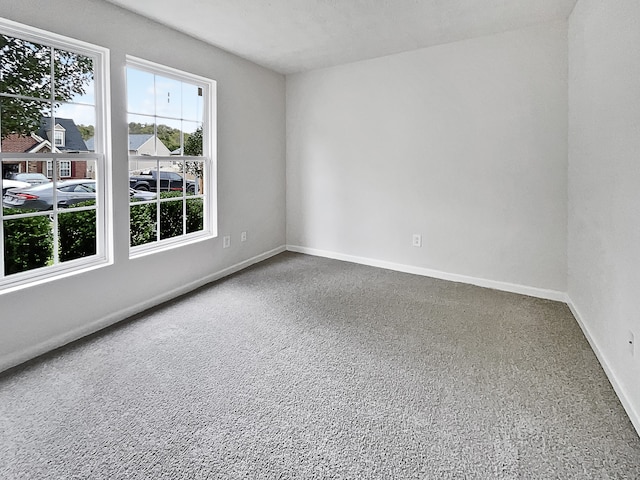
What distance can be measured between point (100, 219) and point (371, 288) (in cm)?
245

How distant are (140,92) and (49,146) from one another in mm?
933

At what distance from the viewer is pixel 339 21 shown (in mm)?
3154

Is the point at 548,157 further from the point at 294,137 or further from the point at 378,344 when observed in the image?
the point at 294,137

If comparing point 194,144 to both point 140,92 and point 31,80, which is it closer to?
point 140,92

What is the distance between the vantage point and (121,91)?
9.46 ft

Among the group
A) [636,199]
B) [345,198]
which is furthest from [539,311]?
[345,198]

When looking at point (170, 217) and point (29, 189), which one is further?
point (170, 217)

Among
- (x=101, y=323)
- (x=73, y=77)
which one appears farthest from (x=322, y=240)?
(x=73, y=77)

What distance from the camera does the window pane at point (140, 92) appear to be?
3090 mm

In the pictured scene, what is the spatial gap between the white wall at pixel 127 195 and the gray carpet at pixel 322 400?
0.21 m

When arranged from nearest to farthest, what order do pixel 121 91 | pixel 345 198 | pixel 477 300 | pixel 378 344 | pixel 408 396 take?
1. pixel 408 396
2. pixel 378 344
3. pixel 121 91
4. pixel 477 300
5. pixel 345 198

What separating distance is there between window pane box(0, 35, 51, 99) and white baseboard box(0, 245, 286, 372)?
160cm

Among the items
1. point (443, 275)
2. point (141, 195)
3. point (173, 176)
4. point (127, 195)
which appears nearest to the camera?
point (127, 195)

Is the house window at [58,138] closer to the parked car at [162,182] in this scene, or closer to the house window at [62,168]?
the house window at [62,168]
